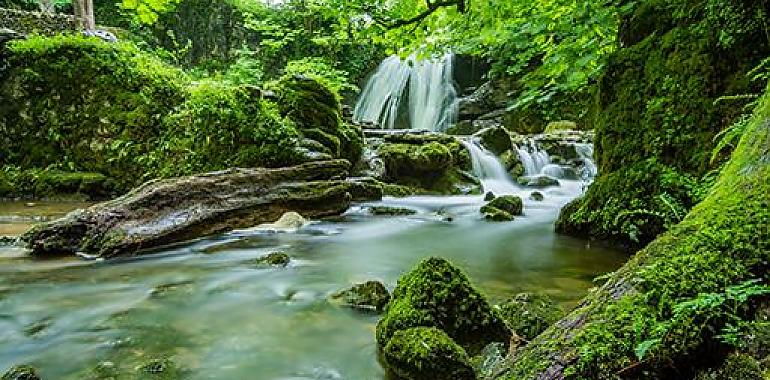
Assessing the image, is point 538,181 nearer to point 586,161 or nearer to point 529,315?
point 586,161

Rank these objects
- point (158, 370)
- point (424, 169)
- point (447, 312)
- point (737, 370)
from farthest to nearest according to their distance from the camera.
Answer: point (424, 169) < point (447, 312) < point (158, 370) < point (737, 370)

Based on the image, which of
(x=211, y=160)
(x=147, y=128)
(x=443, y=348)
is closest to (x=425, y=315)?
(x=443, y=348)

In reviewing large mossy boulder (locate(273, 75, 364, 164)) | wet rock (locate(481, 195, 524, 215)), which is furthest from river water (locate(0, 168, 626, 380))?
large mossy boulder (locate(273, 75, 364, 164))

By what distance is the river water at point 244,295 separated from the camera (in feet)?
9.25

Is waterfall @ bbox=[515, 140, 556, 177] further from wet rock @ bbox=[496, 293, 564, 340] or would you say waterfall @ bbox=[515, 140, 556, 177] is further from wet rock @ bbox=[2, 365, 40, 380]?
wet rock @ bbox=[2, 365, 40, 380]

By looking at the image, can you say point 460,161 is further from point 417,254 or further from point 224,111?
point 417,254

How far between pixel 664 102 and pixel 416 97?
16.5 m

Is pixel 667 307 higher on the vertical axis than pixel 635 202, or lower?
higher

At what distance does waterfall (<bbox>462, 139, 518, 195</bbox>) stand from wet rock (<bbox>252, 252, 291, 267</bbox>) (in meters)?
7.41

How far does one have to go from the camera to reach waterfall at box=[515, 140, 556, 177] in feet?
43.8

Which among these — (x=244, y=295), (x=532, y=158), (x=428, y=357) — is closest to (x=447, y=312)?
(x=428, y=357)

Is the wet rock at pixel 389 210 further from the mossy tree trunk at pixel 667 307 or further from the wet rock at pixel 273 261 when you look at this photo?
the mossy tree trunk at pixel 667 307

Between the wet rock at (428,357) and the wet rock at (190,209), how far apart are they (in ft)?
12.3

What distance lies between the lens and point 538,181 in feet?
40.4
